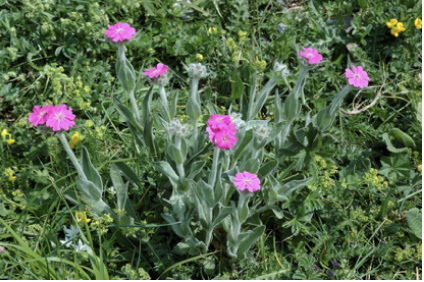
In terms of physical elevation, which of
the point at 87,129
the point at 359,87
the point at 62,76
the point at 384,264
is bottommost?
the point at 384,264

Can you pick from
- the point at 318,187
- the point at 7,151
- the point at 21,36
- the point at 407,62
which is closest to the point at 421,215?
the point at 318,187

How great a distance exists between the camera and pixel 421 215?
246 cm

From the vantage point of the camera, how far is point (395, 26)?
3186mm

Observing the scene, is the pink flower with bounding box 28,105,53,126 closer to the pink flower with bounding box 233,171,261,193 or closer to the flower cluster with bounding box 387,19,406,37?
the pink flower with bounding box 233,171,261,193

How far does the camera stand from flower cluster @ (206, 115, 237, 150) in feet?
5.65

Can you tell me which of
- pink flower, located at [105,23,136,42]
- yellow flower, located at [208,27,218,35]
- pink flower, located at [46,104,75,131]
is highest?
pink flower, located at [105,23,136,42]

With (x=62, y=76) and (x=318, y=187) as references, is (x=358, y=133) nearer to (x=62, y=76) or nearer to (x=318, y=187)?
(x=318, y=187)

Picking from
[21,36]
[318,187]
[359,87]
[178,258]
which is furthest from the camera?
[21,36]

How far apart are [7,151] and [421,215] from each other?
2428 millimetres

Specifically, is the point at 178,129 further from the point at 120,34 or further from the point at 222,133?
the point at 120,34

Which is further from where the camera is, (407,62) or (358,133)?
(407,62)

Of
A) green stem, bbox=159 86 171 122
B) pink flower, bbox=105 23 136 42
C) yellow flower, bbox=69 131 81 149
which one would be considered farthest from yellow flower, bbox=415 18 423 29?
yellow flower, bbox=69 131 81 149

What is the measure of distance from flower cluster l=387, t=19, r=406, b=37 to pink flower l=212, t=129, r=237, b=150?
6.77ft

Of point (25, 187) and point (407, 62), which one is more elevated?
point (407, 62)
